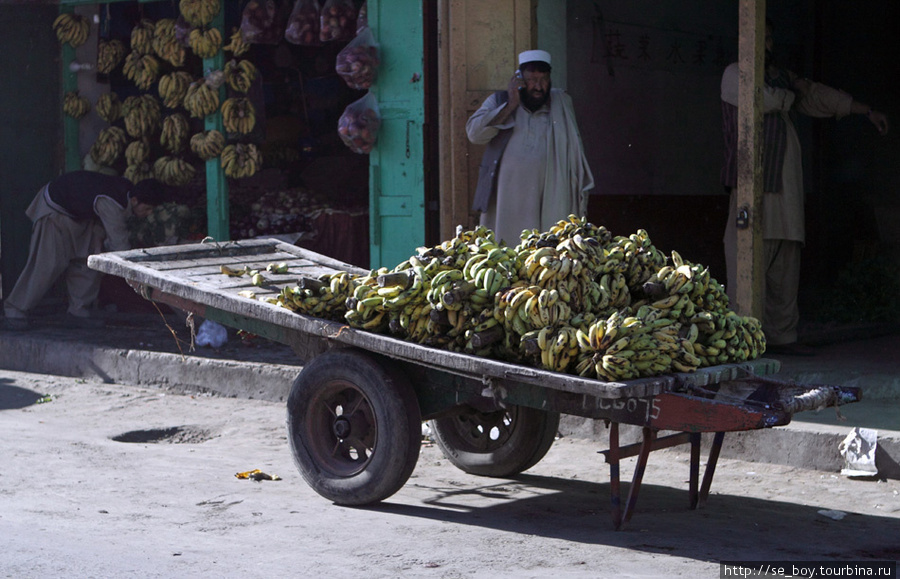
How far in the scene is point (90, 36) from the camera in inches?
439

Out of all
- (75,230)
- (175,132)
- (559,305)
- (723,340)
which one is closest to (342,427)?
(559,305)

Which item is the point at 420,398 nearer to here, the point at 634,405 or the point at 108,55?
the point at 634,405

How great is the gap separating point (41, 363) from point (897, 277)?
7.61 meters

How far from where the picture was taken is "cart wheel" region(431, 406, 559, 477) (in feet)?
18.4

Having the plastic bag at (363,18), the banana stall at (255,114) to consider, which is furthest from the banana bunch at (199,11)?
the plastic bag at (363,18)

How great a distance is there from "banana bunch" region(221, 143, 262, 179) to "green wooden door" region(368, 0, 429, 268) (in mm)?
1717

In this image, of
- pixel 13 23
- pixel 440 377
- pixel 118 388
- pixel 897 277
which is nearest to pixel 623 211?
pixel 897 277

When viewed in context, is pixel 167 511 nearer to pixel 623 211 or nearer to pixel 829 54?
pixel 623 211

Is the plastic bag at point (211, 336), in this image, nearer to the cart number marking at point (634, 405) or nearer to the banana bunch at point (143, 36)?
the banana bunch at point (143, 36)

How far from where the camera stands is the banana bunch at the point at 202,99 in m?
9.99

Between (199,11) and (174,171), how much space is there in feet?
5.36

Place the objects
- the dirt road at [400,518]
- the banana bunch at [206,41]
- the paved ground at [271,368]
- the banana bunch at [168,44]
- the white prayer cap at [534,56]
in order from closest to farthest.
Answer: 1. the dirt road at [400,518]
2. the paved ground at [271,368]
3. the white prayer cap at [534,56]
4. the banana bunch at [206,41]
5. the banana bunch at [168,44]

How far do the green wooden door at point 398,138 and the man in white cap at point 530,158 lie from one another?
1.12 meters

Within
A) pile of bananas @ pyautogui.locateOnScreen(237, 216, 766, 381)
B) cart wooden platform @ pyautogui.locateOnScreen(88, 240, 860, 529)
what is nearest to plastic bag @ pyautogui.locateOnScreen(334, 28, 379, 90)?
cart wooden platform @ pyautogui.locateOnScreen(88, 240, 860, 529)
